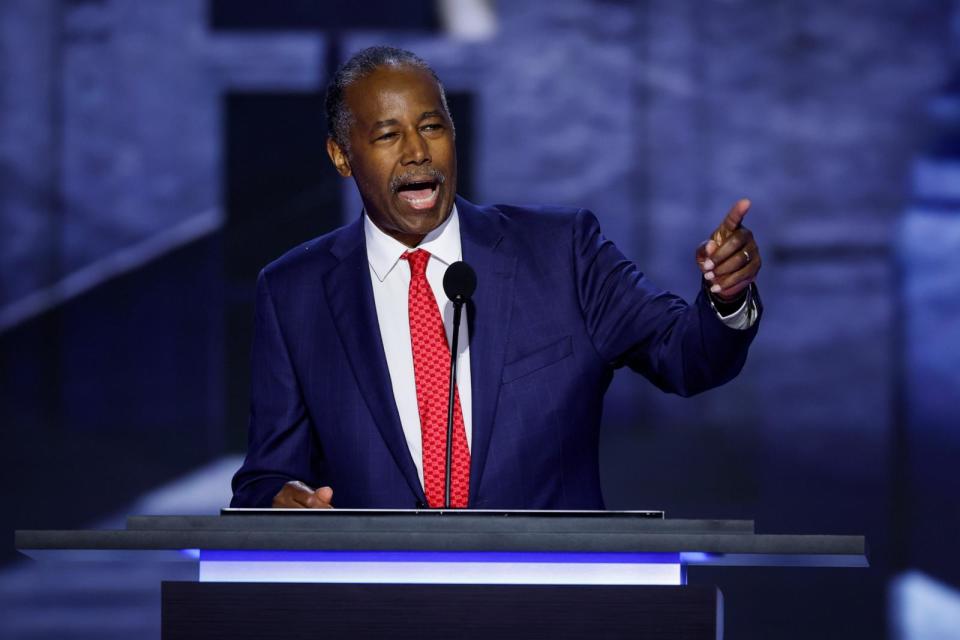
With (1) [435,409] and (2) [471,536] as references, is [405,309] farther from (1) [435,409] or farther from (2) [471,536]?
(2) [471,536]

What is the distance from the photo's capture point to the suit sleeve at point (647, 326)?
1883 mm

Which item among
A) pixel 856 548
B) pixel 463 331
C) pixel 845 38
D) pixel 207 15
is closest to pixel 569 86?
pixel 845 38

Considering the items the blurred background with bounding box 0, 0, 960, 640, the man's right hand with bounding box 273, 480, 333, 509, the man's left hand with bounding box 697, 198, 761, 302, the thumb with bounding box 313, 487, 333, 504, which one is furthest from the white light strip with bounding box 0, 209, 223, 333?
the man's left hand with bounding box 697, 198, 761, 302

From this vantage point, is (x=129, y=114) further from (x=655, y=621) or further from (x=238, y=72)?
(x=655, y=621)

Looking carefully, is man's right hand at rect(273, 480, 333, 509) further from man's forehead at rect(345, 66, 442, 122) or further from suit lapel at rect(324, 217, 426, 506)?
man's forehead at rect(345, 66, 442, 122)

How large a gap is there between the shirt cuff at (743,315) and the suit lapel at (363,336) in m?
0.50

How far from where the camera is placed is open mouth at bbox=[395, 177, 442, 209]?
2.13 metres

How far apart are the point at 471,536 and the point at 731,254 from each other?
1.75ft

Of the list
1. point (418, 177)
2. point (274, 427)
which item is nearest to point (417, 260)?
point (418, 177)

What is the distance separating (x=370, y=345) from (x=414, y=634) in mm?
773

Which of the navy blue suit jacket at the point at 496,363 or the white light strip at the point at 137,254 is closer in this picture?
the navy blue suit jacket at the point at 496,363

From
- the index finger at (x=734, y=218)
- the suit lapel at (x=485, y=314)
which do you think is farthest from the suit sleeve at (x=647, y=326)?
the index finger at (x=734, y=218)

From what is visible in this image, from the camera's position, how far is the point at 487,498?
77.2 inches

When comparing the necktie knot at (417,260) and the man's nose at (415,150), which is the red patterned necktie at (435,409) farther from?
the man's nose at (415,150)
